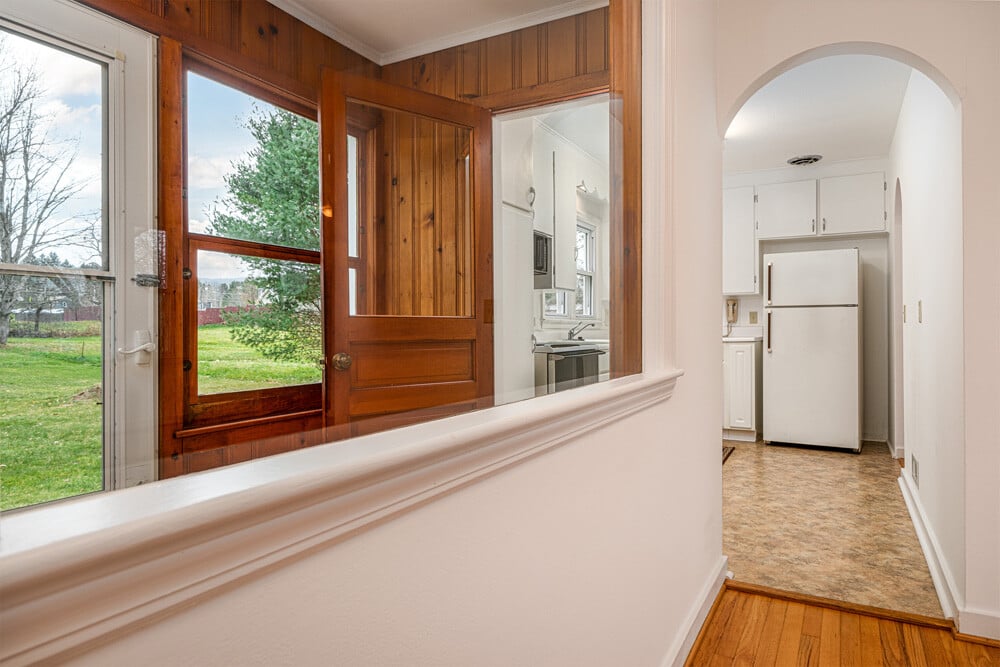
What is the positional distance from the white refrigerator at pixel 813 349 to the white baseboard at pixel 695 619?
9.81ft

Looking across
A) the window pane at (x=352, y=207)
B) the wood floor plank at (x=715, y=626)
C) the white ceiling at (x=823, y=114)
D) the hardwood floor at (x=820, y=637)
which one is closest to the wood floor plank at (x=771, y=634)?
the hardwood floor at (x=820, y=637)

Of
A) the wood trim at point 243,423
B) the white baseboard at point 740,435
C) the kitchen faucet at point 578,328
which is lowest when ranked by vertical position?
the white baseboard at point 740,435

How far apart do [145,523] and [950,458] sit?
267 centimetres

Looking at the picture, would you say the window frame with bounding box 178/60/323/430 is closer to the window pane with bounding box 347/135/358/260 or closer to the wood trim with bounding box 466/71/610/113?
the window pane with bounding box 347/135/358/260

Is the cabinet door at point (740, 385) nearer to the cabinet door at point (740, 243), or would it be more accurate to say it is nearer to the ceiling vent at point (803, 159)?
the cabinet door at point (740, 243)

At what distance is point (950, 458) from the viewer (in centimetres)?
220

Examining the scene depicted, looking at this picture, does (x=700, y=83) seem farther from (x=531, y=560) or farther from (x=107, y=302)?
(x=107, y=302)

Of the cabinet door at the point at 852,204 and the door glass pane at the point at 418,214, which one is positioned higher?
the cabinet door at the point at 852,204

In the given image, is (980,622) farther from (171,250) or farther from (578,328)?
(171,250)

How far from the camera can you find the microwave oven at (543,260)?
1.43 metres

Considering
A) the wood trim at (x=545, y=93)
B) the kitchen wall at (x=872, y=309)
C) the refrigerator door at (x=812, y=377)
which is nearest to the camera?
the wood trim at (x=545, y=93)

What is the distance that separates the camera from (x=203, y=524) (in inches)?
15.6

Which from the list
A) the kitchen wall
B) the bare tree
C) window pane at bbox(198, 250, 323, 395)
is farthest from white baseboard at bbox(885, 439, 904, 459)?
the bare tree

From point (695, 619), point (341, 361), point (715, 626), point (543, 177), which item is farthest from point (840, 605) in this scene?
point (341, 361)
